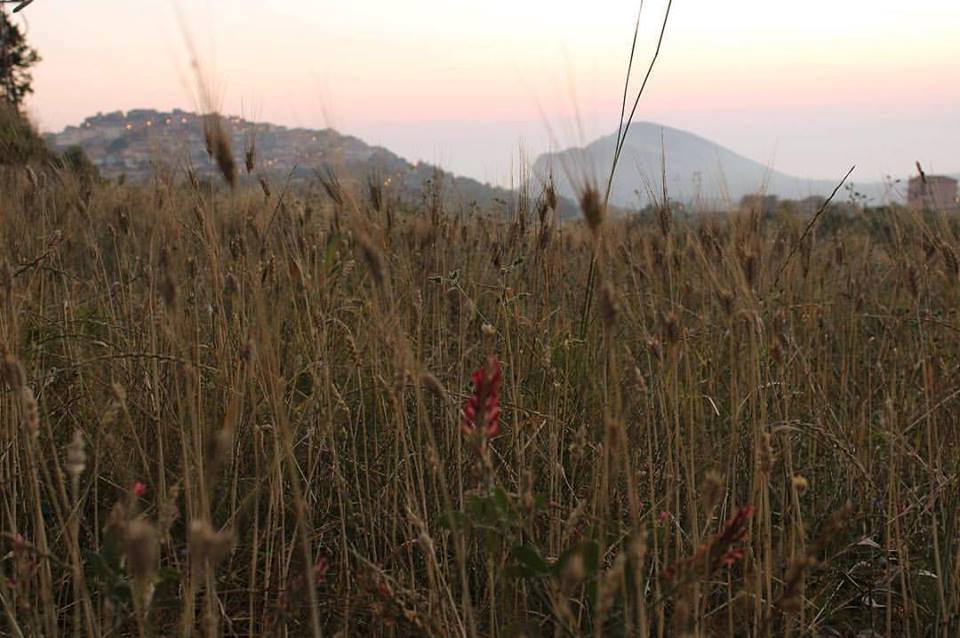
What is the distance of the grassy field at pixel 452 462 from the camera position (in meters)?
1.08

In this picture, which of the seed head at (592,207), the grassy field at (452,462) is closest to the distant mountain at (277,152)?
the grassy field at (452,462)

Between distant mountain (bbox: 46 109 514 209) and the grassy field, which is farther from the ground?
distant mountain (bbox: 46 109 514 209)

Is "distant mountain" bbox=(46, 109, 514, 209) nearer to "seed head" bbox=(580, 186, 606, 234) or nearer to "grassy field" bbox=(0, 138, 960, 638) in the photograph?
"grassy field" bbox=(0, 138, 960, 638)

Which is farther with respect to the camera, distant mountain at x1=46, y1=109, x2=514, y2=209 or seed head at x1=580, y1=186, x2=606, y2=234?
distant mountain at x1=46, y1=109, x2=514, y2=209

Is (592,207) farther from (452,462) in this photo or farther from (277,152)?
(277,152)

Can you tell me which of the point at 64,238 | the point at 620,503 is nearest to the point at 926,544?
the point at 620,503

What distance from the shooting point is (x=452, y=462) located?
1.88 metres

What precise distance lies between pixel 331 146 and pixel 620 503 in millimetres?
915

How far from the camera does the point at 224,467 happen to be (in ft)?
6.08

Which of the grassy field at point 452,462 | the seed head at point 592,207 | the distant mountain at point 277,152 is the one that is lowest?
the grassy field at point 452,462

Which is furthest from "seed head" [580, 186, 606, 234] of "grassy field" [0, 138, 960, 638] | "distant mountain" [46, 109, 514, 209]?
"distant mountain" [46, 109, 514, 209]

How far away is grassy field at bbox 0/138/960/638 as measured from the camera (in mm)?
1076

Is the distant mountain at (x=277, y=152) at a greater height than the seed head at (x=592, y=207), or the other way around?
the distant mountain at (x=277, y=152)

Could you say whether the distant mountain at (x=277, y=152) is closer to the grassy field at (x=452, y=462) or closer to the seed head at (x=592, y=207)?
the grassy field at (x=452, y=462)
